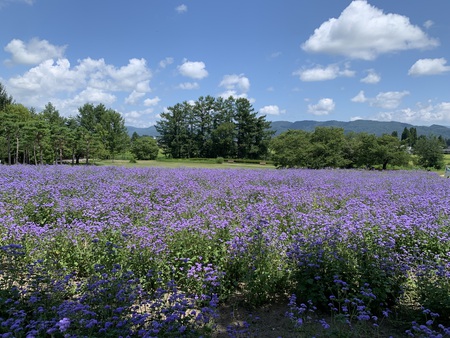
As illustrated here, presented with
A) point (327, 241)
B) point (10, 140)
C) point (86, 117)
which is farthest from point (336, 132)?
point (86, 117)

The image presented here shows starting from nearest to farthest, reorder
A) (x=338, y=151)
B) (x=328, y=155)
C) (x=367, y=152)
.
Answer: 1. (x=328, y=155)
2. (x=338, y=151)
3. (x=367, y=152)

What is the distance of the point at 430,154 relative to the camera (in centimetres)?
4806

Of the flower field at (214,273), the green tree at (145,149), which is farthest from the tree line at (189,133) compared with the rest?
the flower field at (214,273)

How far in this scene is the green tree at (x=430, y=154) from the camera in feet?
157

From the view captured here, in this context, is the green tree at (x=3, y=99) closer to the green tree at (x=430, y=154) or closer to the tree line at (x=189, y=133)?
the tree line at (x=189, y=133)

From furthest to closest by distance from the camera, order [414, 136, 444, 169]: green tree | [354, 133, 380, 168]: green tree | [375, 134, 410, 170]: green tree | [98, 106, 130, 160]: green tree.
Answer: [98, 106, 130, 160]: green tree
[414, 136, 444, 169]: green tree
[354, 133, 380, 168]: green tree
[375, 134, 410, 170]: green tree

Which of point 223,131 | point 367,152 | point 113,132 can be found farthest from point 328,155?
point 113,132

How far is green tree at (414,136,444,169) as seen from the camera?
4784 cm

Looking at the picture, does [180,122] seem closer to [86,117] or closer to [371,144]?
[86,117]

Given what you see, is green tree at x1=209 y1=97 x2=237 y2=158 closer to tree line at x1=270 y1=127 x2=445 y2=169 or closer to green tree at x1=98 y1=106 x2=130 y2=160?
green tree at x1=98 y1=106 x2=130 y2=160

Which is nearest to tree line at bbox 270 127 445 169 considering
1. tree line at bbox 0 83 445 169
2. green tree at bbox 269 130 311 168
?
green tree at bbox 269 130 311 168

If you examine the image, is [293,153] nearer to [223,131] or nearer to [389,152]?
[389,152]

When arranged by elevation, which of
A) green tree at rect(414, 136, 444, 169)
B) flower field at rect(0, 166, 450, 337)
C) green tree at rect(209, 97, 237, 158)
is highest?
green tree at rect(209, 97, 237, 158)

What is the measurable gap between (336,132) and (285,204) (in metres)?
28.8
